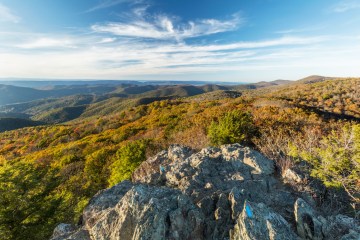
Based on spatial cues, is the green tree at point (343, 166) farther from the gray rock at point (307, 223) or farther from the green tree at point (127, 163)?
the green tree at point (127, 163)

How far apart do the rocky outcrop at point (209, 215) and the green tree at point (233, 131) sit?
216 inches

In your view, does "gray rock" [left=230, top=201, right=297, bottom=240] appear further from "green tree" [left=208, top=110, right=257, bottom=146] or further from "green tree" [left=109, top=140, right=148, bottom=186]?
"green tree" [left=109, top=140, right=148, bottom=186]

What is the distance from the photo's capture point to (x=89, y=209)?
6219 mm

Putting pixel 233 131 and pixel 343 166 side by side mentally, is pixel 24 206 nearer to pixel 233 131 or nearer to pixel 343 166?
pixel 233 131

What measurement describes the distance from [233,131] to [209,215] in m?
8.02

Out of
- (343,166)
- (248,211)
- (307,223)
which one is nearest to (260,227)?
(248,211)

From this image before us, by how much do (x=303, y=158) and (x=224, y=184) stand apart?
3.70 metres

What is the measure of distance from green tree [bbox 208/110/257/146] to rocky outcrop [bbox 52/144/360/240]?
18.0 ft

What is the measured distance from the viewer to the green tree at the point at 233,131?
509 inches

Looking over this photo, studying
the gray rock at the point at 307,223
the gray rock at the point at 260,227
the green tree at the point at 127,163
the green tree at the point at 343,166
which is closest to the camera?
the gray rock at the point at 260,227

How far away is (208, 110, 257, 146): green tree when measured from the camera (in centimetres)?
1293

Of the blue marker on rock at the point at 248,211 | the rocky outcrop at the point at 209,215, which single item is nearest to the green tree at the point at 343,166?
the rocky outcrop at the point at 209,215

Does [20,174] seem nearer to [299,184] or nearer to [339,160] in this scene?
[299,184]

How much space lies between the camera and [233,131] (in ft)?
42.6
